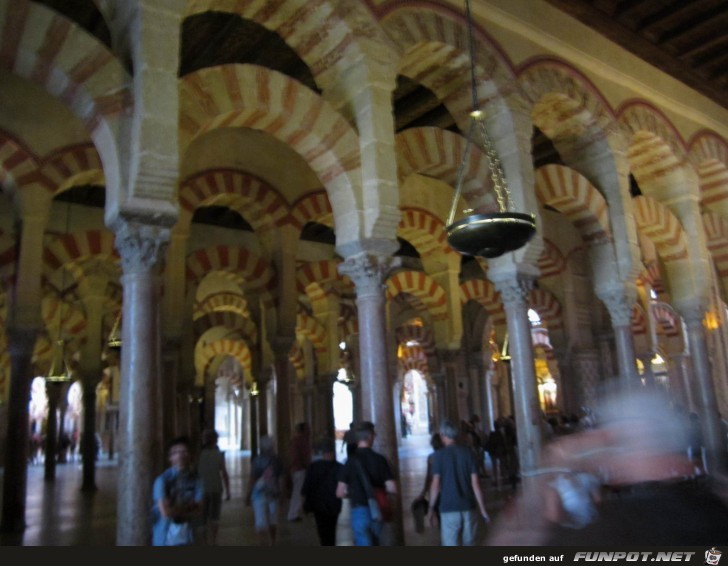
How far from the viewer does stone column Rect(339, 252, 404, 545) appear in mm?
4477

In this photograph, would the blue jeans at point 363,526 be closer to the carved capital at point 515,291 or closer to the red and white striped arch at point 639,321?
the carved capital at point 515,291

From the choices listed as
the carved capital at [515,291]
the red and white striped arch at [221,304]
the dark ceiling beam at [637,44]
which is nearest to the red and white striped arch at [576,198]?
the dark ceiling beam at [637,44]

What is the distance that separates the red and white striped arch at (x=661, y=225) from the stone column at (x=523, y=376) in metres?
3.12

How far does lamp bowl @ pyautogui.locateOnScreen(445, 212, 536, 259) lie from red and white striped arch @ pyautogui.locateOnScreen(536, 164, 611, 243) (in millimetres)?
3196

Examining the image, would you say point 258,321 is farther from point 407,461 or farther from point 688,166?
point 688,166

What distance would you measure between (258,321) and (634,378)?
15.1 feet

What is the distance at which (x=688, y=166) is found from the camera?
819 cm

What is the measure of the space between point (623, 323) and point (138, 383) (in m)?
5.46

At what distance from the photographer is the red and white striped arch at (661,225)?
8062mm

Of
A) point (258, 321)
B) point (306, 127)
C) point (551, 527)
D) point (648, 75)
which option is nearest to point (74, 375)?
point (258, 321)

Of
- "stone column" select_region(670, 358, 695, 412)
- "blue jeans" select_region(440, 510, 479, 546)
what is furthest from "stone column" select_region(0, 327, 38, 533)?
"stone column" select_region(670, 358, 695, 412)

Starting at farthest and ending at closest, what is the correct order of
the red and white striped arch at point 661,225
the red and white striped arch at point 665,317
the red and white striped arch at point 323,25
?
the red and white striped arch at point 665,317 < the red and white striped arch at point 661,225 < the red and white striped arch at point 323,25

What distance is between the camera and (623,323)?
703 cm

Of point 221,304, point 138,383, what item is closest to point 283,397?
point 138,383
